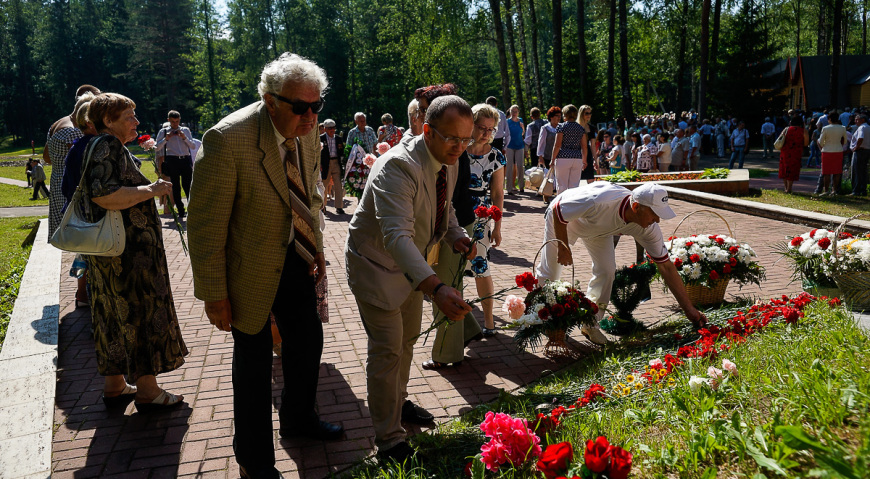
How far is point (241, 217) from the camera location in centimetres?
286

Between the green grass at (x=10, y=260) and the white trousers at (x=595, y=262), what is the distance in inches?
179

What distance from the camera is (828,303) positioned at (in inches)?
176

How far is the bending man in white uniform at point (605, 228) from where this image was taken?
4.42 m

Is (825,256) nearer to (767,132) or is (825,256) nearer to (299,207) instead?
(299,207)

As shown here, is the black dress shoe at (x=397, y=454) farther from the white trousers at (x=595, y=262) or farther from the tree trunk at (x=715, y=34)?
the tree trunk at (x=715, y=34)

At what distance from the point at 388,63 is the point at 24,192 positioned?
34.6 metres

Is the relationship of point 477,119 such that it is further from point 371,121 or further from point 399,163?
point 371,121

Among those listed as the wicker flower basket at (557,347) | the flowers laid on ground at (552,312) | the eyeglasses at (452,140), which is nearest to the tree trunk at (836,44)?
the wicker flower basket at (557,347)

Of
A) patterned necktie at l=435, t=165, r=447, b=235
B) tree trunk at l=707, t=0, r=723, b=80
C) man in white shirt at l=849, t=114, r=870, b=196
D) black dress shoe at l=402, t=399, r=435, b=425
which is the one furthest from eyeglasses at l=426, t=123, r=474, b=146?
tree trunk at l=707, t=0, r=723, b=80

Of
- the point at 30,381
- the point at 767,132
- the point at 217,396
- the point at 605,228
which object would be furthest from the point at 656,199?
the point at 767,132

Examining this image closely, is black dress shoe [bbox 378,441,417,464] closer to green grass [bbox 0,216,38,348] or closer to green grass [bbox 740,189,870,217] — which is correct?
green grass [bbox 0,216,38,348]

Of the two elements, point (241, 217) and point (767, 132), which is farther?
point (767, 132)

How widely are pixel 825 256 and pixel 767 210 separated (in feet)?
18.6

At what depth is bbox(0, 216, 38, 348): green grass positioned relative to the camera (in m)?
6.54
